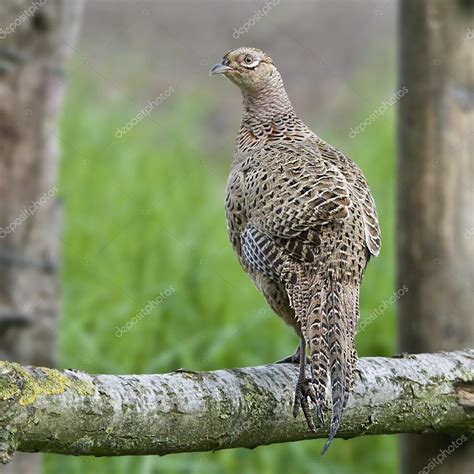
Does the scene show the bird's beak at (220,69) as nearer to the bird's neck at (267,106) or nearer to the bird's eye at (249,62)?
the bird's eye at (249,62)

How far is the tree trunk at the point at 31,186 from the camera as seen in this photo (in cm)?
499

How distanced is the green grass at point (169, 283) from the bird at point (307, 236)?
2.01 meters

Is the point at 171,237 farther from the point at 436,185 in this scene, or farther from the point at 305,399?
the point at 305,399

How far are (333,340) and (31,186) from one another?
7.61ft

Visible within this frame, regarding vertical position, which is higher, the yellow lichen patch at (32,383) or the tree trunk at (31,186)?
the tree trunk at (31,186)

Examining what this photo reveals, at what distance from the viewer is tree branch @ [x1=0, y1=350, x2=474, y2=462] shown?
2.63 m

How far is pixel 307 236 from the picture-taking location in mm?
3521

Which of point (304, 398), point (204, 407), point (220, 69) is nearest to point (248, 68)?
point (220, 69)

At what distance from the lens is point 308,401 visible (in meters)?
3.27

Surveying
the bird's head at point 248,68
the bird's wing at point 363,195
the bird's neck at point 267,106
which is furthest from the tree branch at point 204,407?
the bird's head at point 248,68

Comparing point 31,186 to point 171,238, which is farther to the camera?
point 171,238

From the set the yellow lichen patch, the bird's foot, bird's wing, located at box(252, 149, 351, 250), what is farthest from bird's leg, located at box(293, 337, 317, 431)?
the yellow lichen patch

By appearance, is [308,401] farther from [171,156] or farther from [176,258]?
[171,156]

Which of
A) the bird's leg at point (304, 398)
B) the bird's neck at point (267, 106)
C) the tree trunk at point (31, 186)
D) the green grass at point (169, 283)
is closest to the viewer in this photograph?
the bird's leg at point (304, 398)
